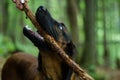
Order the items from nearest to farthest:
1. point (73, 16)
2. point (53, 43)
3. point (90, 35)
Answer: point (53, 43) → point (90, 35) → point (73, 16)

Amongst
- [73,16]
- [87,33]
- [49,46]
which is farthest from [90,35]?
[49,46]

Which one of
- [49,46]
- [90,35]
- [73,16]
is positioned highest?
[49,46]

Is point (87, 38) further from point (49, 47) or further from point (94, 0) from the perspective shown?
point (49, 47)

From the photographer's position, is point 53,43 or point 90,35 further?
point 90,35

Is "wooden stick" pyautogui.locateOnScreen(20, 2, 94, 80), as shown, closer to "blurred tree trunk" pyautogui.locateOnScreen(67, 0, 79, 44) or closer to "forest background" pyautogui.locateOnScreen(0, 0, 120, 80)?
"forest background" pyautogui.locateOnScreen(0, 0, 120, 80)

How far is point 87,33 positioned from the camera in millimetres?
16656

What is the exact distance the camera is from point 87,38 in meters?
16.6

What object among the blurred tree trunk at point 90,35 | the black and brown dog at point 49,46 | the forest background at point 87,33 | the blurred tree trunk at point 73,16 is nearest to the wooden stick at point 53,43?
the black and brown dog at point 49,46

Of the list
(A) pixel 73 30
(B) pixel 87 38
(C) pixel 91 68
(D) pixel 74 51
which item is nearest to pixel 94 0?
(B) pixel 87 38

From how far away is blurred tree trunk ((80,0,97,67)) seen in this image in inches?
639

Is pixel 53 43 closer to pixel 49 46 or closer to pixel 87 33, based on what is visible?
pixel 49 46

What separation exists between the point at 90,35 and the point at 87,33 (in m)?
0.14

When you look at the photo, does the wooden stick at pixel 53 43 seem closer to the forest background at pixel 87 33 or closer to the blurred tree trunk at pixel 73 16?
the forest background at pixel 87 33

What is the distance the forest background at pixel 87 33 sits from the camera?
54.1 feet
